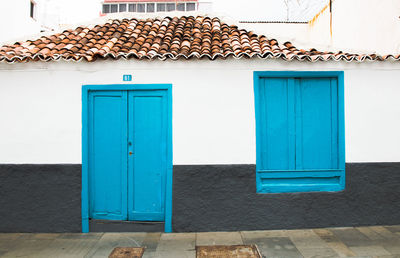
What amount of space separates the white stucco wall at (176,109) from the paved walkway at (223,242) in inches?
49.5

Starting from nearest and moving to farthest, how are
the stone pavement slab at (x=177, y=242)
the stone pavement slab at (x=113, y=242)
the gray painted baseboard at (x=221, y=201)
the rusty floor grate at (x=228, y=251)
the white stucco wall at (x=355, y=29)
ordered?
the rusty floor grate at (x=228, y=251)
the stone pavement slab at (x=113, y=242)
the stone pavement slab at (x=177, y=242)
the gray painted baseboard at (x=221, y=201)
the white stucco wall at (x=355, y=29)

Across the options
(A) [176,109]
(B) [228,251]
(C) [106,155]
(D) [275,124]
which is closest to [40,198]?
(C) [106,155]

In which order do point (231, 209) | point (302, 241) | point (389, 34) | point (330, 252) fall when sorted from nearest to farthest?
1. point (330, 252)
2. point (302, 241)
3. point (231, 209)
4. point (389, 34)

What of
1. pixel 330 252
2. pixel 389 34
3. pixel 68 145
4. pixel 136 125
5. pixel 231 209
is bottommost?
pixel 330 252

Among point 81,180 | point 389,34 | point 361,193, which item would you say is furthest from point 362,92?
point 81,180

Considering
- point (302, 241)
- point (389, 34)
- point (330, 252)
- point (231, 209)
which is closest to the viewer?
point (330, 252)

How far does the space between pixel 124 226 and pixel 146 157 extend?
1276mm

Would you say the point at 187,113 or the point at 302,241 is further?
the point at 187,113

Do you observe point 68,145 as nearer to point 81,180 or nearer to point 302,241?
point 81,180

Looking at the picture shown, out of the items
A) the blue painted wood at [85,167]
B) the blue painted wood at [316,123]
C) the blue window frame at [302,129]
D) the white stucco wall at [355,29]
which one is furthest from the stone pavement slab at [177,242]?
the white stucco wall at [355,29]

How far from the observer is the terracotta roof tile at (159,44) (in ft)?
15.2

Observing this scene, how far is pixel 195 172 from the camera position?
4.75m

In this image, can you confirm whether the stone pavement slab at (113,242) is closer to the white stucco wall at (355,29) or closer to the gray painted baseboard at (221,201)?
the gray painted baseboard at (221,201)

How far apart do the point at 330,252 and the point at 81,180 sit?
4202mm
